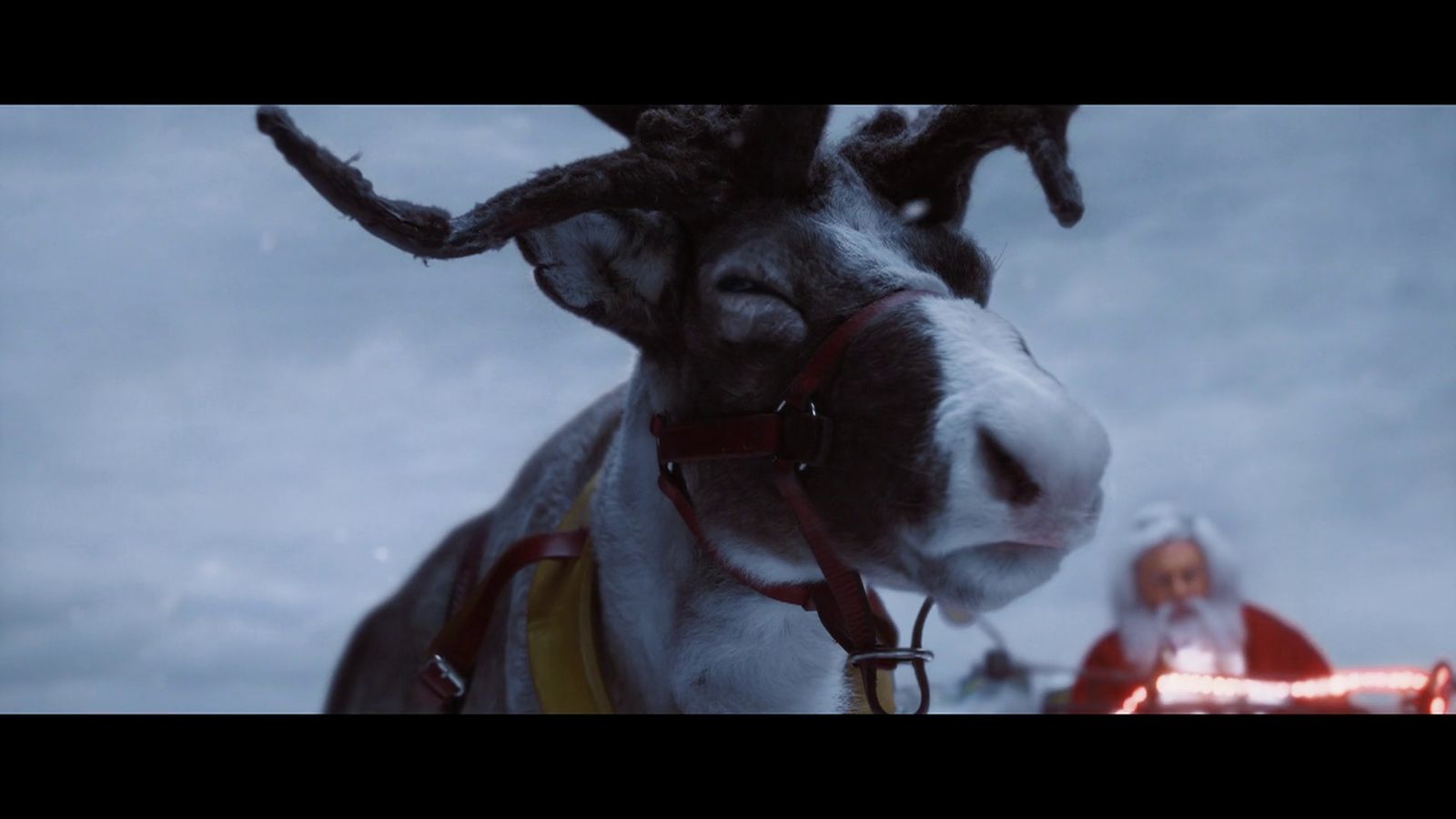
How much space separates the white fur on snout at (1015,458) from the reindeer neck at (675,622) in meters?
0.49

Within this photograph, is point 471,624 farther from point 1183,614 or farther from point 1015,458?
point 1183,614

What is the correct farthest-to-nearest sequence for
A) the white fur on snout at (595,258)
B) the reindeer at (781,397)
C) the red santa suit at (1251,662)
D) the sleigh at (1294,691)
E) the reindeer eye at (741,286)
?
the red santa suit at (1251,662) → the sleigh at (1294,691) → the white fur on snout at (595,258) → the reindeer eye at (741,286) → the reindeer at (781,397)

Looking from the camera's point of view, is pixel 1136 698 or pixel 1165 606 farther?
pixel 1165 606

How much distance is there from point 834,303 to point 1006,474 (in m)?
0.57

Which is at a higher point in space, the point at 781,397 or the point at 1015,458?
the point at 781,397

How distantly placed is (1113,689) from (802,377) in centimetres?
540

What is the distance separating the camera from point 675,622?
8.06 ft

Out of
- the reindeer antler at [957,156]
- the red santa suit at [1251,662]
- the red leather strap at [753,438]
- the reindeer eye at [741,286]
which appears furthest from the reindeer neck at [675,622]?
the red santa suit at [1251,662]

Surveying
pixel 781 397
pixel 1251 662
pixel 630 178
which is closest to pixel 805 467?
pixel 781 397

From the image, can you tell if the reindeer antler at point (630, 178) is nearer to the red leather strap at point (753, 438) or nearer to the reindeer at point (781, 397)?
the reindeer at point (781, 397)

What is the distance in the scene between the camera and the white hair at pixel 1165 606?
746cm

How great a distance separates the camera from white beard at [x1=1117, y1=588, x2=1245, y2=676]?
7.33 meters
